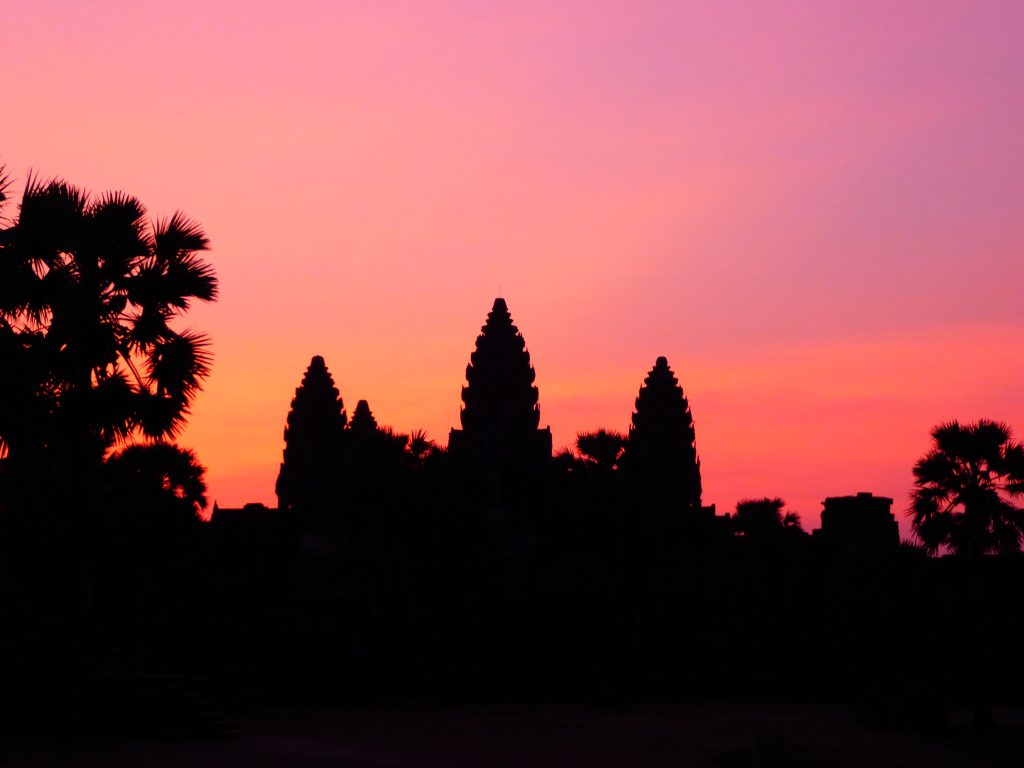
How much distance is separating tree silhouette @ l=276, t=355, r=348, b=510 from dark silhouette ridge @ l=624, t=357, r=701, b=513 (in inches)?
827

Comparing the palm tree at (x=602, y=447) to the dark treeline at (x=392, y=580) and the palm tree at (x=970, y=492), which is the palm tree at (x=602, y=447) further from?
the palm tree at (x=970, y=492)

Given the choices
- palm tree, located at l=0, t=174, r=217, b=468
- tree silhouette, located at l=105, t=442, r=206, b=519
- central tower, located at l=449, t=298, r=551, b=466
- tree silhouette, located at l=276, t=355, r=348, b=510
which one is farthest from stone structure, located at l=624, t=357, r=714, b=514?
palm tree, located at l=0, t=174, r=217, b=468

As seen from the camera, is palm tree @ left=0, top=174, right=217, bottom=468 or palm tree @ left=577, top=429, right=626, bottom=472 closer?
palm tree @ left=0, top=174, right=217, bottom=468

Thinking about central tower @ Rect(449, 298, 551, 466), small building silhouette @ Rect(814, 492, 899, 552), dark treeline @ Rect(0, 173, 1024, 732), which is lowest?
dark treeline @ Rect(0, 173, 1024, 732)

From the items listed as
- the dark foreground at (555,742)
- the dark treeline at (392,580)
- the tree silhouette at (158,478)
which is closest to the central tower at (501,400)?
the dark treeline at (392,580)

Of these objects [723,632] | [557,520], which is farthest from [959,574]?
[557,520]

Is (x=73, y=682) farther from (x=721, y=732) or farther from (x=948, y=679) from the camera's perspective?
(x=948, y=679)

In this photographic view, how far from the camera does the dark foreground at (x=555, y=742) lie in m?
20.5

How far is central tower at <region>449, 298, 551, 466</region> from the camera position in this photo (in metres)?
78.8

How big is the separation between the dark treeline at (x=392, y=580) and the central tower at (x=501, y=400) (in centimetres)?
3166

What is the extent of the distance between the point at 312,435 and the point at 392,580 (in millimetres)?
58699

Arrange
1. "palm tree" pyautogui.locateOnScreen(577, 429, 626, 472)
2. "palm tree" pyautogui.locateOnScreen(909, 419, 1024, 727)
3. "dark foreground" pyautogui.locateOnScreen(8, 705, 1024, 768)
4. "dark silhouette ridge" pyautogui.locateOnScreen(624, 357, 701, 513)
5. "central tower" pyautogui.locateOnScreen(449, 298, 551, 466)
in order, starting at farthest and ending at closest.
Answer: "dark silhouette ridge" pyautogui.locateOnScreen(624, 357, 701, 513) < "central tower" pyautogui.locateOnScreen(449, 298, 551, 466) < "palm tree" pyautogui.locateOnScreen(577, 429, 626, 472) < "palm tree" pyautogui.locateOnScreen(909, 419, 1024, 727) < "dark foreground" pyautogui.locateOnScreen(8, 705, 1024, 768)

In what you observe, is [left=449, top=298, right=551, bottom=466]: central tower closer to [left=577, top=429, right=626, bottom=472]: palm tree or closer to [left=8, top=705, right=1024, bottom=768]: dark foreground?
[left=577, top=429, right=626, bottom=472]: palm tree

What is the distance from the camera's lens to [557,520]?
120 ft
